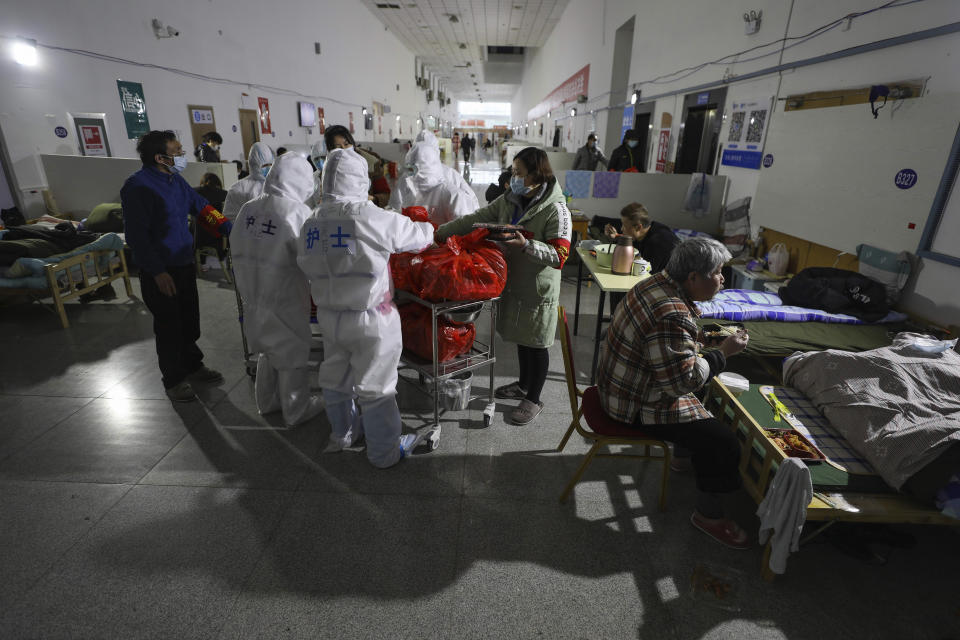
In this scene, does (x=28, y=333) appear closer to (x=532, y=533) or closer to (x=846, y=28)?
(x=532, y=533)

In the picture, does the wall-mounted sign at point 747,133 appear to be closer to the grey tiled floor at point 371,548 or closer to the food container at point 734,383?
the food container at point 734,383

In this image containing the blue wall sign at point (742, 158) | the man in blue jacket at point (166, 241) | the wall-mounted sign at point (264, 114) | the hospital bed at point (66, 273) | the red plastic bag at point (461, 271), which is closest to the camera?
the red plastic bag at point (461, 271)

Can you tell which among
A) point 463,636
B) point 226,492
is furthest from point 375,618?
point 226,492

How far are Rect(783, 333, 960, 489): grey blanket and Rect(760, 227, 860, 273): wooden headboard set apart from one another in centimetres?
125

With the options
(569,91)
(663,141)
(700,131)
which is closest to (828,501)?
(700,131)

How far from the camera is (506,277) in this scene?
2.46m

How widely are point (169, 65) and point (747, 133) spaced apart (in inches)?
270

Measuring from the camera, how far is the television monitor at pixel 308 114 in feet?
33.0

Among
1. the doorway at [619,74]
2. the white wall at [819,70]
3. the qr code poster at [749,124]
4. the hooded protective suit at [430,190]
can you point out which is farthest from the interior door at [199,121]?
the qr code poster at [749,124]

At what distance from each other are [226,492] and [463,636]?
1.30m

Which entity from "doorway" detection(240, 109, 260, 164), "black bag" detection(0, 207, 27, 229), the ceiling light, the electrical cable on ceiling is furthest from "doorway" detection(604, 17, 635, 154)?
"black bag" detection(0, 207, 27, 229)

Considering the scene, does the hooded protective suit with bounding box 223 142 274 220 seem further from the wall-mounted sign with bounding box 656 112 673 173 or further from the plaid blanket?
the wall-mounted sign with bounding box 656 112 673 173

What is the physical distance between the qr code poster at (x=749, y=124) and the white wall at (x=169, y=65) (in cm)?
672

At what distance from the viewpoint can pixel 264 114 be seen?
8.53 meters
